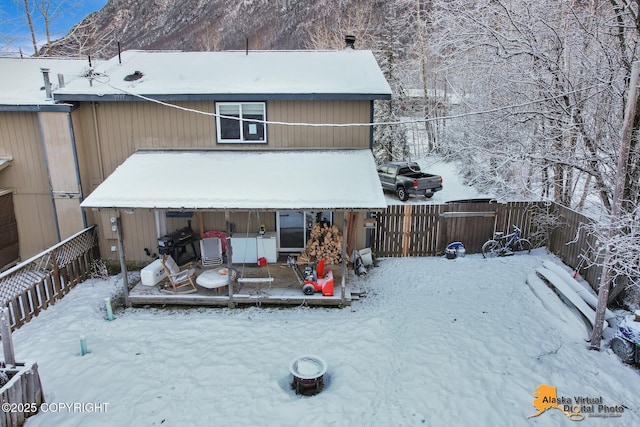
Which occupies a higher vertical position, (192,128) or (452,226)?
(192,128)

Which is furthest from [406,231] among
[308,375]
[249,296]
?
[308,375]

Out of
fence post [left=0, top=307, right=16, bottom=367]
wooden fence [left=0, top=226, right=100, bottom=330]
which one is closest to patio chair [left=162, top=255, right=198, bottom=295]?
wooden fence [left=0, top=226, right=100, bottom=330]

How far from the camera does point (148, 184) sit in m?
9.62

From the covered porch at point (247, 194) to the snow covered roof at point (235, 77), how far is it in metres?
1.57

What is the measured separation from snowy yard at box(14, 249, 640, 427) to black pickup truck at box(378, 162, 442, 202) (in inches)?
330

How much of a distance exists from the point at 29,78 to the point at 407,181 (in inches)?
544

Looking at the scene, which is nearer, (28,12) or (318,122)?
(318,122)

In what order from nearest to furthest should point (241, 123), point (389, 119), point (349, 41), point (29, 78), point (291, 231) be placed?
point (241, 123) → point (291, 231) → point (29, 78) → point (349, 41) → point (389, 119)

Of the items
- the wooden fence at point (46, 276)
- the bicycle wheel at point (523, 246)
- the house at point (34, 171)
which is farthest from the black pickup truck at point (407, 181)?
the house at point (34, 171)

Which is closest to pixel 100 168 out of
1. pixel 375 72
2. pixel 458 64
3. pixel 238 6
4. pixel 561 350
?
pixel 375 72

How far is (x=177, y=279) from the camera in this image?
388 inches

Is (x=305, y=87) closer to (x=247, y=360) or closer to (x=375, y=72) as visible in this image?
(x=375, y=72)

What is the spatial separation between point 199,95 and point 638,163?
387 inches

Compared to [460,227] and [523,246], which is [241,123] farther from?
[523,246]
